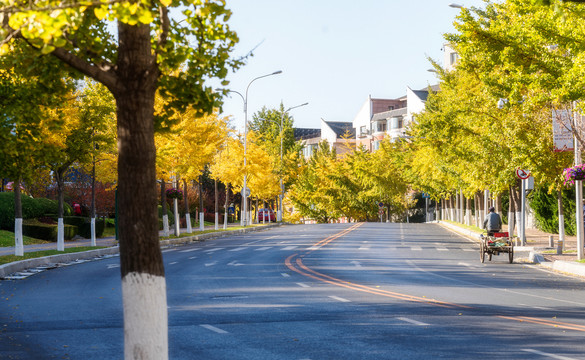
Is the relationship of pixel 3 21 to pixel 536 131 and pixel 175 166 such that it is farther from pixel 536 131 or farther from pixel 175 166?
pixel 175 166

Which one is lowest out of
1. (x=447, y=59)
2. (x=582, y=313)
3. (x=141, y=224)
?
(x=582, y=313)

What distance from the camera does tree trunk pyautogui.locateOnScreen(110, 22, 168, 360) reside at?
258 inches

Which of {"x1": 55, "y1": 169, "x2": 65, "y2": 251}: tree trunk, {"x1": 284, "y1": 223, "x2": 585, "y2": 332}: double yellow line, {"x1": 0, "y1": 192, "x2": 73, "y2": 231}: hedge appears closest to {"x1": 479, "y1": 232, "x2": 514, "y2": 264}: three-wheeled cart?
{"x1": 284, "y1": 223, "x2": 585, "y2": 332}: double yellow line

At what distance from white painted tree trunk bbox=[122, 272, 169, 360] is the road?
3.21m

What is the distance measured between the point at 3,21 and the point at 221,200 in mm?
78432

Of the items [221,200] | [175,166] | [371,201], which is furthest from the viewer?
[371,201]

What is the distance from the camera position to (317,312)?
45.6ft

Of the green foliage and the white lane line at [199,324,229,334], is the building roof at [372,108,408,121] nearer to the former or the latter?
the green foliage

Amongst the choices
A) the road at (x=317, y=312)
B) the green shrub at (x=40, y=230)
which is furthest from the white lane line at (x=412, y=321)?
the green shrub at (x=40, y=230)

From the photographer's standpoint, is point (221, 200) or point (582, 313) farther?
point (221, 200)

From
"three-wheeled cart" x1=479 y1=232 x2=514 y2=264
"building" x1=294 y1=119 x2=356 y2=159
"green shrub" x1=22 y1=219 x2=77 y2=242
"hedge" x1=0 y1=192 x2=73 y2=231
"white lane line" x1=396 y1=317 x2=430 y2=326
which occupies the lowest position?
"white lane line" x1=396 y1=317 x2=430 y2=326

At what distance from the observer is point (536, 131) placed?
31406mm

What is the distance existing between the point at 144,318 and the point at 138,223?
77 cm

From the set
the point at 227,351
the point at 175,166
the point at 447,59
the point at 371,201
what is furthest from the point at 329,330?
the point at 447,59
